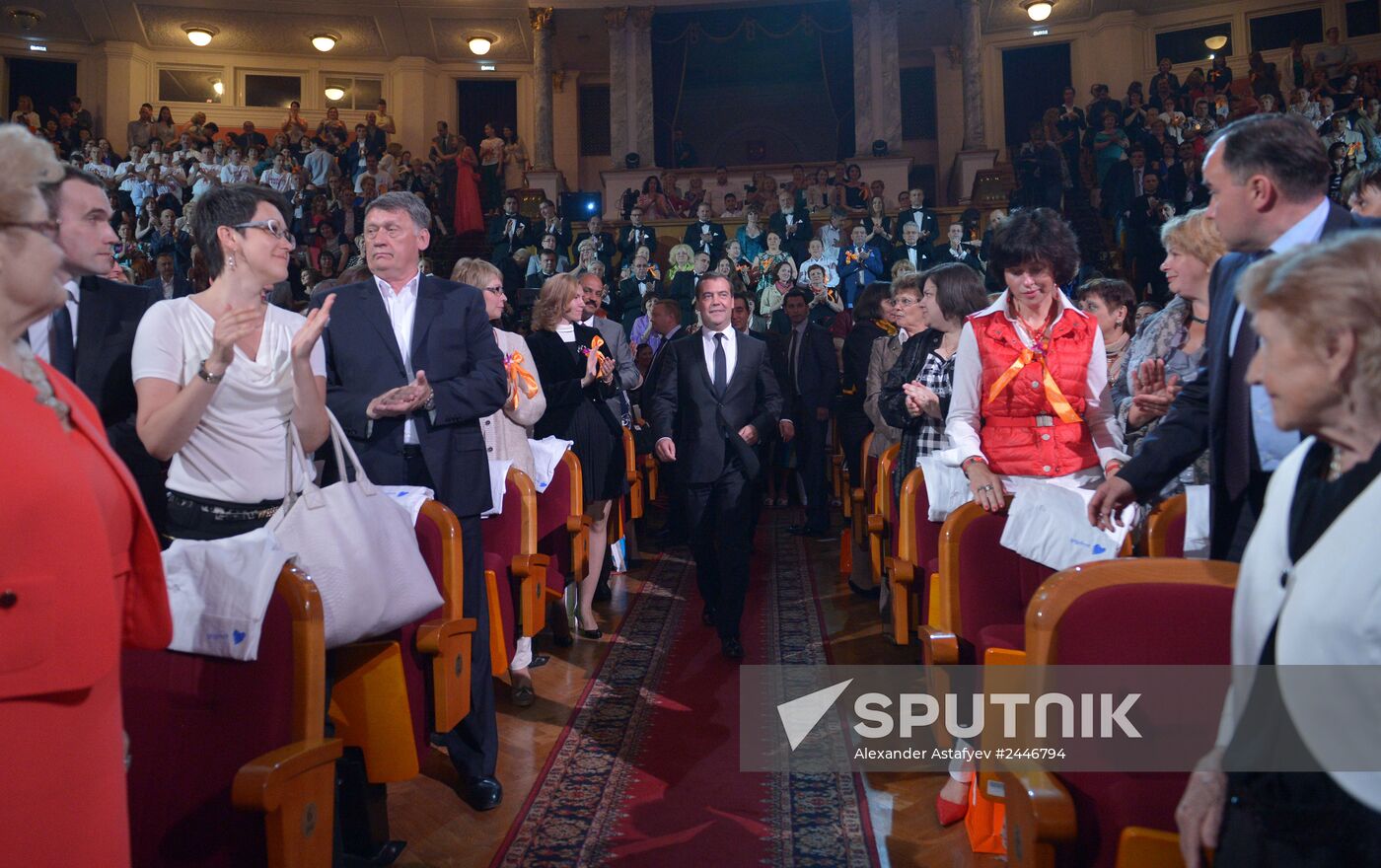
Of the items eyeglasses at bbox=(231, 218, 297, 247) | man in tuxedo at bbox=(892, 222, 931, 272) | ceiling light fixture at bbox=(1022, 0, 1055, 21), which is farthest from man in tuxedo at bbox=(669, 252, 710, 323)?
ceiling light fixture at bbox=(1022, 0, 1055, 21)

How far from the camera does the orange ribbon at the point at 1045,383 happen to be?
8.72ft

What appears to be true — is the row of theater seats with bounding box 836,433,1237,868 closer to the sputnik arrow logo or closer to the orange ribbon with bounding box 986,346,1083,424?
the orange ribbon with bounding box 986,346,1083,424

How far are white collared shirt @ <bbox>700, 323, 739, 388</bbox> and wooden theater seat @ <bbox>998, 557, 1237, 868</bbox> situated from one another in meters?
2.86

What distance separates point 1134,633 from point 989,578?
2.74 ft

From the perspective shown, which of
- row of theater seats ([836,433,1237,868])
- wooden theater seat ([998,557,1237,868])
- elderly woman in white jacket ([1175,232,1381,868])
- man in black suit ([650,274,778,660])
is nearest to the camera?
elderly woman in white jacket ([1175,232,1381,868])

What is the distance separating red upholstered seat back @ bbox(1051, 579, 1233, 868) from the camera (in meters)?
1.55

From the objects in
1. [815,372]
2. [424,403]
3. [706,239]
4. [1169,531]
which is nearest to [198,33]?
[706,239]

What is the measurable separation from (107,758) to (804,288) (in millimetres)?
9054

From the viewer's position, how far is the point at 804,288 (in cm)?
991

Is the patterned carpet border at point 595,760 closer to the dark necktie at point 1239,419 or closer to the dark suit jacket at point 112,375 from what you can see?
the dark suit jacket at point 112,375

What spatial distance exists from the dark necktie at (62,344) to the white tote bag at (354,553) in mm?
572

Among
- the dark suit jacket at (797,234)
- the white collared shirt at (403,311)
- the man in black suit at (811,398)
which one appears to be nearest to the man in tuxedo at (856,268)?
the dark suit jacket at (797,234)

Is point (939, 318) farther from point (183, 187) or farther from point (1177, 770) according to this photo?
point (183, 187)

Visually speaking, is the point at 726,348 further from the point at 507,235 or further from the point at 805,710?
the point at 507,235
